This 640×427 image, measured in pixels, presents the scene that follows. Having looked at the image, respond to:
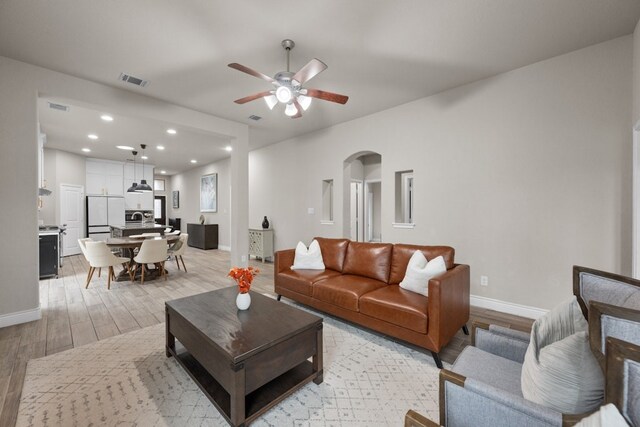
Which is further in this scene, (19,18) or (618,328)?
(19,18)

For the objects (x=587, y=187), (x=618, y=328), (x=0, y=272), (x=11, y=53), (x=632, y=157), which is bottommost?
(x=0, y=272)

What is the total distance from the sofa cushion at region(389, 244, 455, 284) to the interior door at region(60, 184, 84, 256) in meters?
8.69

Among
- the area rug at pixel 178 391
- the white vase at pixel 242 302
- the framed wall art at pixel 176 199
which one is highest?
the framed wall art at pixel 176 199

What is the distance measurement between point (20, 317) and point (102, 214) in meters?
6.12

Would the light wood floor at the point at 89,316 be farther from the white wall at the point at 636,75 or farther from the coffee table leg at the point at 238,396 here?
the white wall at the point at 636,75

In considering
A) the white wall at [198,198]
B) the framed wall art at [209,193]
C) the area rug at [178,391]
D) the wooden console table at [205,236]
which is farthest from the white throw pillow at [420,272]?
the framed wall art at [209,193]

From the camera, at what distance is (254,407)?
1.63 m

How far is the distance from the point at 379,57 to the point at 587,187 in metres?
2.63

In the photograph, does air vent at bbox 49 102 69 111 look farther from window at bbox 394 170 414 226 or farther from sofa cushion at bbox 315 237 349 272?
window at bbox 394 170 414 226

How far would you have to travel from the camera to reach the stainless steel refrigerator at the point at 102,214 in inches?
311

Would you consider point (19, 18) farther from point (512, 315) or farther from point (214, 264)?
point (512, 315)

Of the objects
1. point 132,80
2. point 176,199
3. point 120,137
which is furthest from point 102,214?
point 132,80

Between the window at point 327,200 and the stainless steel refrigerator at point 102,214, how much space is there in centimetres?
692

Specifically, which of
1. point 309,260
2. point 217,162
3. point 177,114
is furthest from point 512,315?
point 217,162
